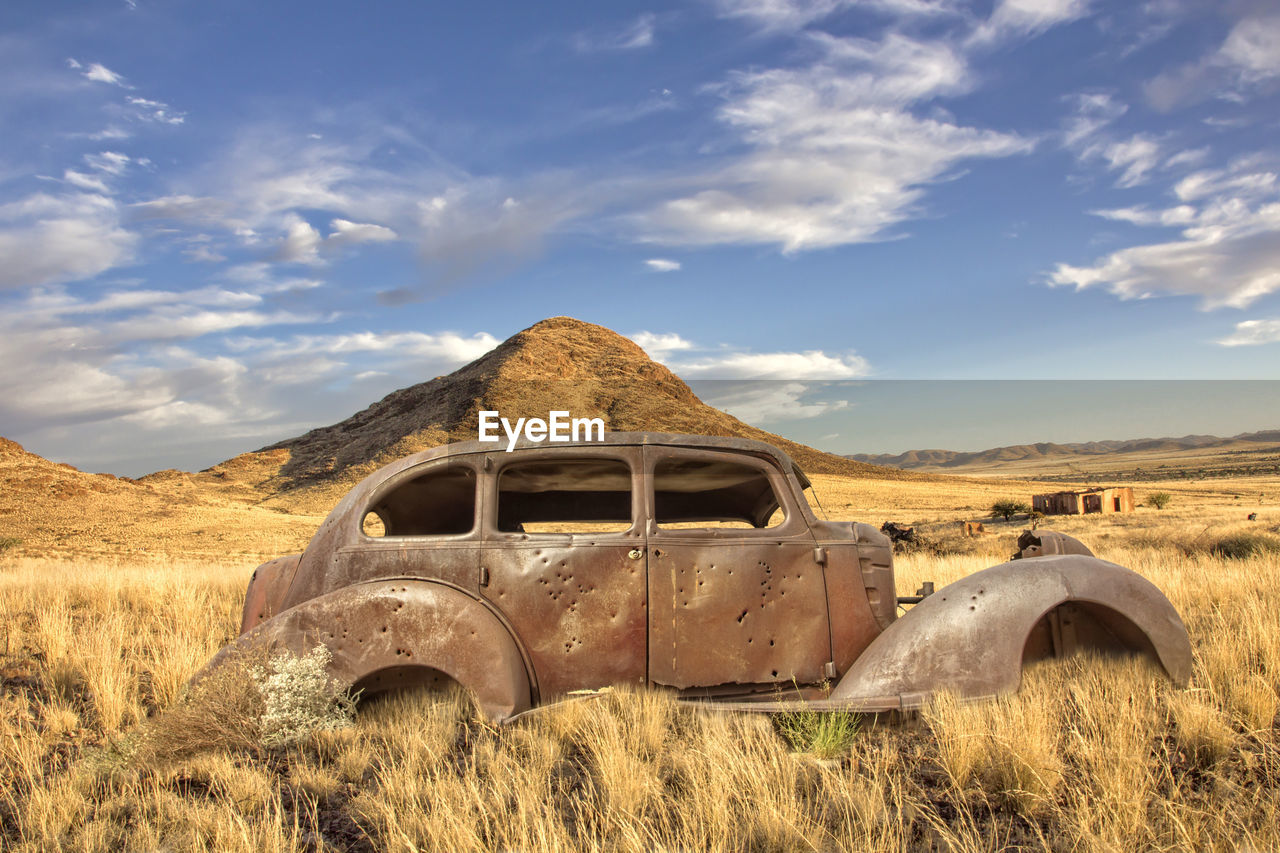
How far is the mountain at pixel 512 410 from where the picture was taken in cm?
6088

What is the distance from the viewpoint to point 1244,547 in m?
12.6

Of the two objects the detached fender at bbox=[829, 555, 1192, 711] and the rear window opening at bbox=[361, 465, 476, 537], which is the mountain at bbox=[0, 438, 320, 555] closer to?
the rear window opening at bbox=[361, 465, 476, 537]

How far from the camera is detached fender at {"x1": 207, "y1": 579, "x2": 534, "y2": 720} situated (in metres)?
3.98

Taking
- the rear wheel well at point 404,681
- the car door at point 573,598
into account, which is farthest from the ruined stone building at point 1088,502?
the rear wheel well at point 404,681

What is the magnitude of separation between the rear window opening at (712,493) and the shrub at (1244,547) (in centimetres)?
1049

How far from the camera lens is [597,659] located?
164 inches

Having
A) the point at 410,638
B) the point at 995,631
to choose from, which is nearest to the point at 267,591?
Result: the point at 410,638

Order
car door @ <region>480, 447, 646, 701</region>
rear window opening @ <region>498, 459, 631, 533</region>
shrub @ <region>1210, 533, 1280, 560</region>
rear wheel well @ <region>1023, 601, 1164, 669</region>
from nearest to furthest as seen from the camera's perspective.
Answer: car door @ <region>480, 447, 646, 701</region>
rear wheel well @ <region>1023, 601, 1164, 669</region>
rear window opening @ <region>498, 459, 631, 533</region>
shrub @ <region>1210, 533, 1280, 560</region>

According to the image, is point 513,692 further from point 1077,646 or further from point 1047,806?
point 1077,646

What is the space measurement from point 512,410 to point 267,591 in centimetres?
5925

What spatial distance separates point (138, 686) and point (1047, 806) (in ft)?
19.0

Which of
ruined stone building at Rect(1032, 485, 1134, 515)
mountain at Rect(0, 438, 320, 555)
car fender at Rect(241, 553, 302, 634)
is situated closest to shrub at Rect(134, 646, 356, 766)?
car fender at Rect(241, 553, 302, 634)

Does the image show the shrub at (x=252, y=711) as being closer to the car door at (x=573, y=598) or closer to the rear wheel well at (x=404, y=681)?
the rear wheel well at (x=404, y=681)

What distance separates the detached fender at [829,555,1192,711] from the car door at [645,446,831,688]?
36 centimetres
